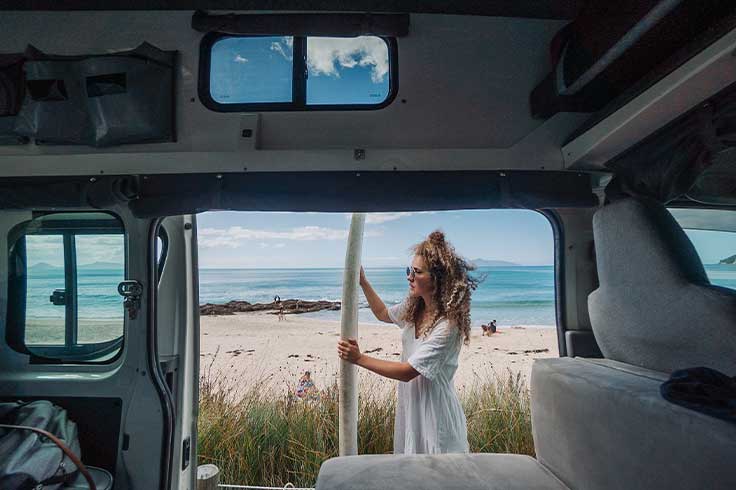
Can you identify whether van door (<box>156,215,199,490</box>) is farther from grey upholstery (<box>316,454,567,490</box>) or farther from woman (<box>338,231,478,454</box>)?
grey upholstery (<box>316,454,567,490</box>)

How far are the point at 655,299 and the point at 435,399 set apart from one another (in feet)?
4.38

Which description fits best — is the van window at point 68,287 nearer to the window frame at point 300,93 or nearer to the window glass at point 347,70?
the window frame at point 300,93

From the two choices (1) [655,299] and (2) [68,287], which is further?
(2) [68,287]

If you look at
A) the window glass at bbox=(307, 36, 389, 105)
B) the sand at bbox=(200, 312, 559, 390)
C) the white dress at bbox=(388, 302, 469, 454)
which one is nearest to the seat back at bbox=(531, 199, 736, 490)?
the white dress at bbox=(388, 302, 469, 454)

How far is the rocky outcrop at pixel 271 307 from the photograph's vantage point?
57.3ft

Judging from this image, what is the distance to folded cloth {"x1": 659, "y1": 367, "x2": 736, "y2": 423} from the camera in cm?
109

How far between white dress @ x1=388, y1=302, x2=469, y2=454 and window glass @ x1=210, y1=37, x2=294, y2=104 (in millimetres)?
1509

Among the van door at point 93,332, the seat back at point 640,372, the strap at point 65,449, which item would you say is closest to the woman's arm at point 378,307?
the seat back at point 640,372

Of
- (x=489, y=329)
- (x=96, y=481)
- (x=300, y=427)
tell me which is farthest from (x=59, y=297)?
(x=489, y=329)

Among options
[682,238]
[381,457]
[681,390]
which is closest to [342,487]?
[381,457]

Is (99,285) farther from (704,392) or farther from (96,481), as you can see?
(704,392)

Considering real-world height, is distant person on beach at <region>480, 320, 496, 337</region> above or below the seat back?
below

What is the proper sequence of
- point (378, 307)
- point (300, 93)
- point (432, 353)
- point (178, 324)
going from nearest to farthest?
point (300, 93) → point (432, 353) → point (178, 324) → point (378, 307)

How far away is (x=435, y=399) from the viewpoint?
8.16ft
